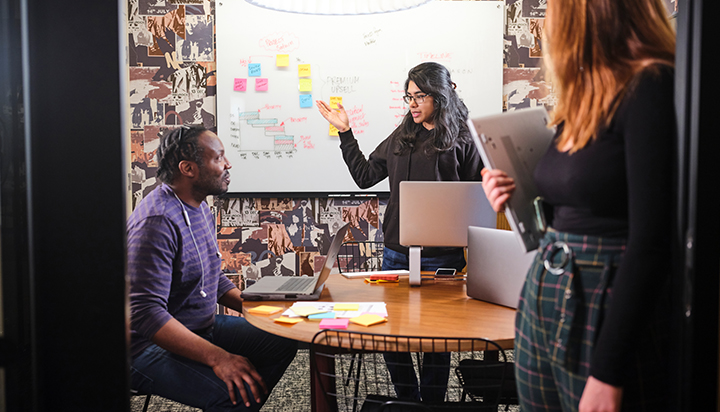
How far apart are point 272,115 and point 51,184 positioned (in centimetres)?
262

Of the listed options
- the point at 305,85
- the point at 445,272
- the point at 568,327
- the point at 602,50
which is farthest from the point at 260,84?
the point at 568,327

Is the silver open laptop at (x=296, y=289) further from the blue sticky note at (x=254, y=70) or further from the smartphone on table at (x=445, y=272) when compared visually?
the blue sticky note at (x=254, y=70)

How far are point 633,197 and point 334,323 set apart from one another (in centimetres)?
92

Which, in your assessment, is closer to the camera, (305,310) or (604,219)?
(604,219)

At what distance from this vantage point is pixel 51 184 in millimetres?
644

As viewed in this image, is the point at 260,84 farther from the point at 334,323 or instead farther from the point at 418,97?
the point at 334,323

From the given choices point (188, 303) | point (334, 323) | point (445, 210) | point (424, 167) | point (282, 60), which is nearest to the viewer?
point (334, 323)

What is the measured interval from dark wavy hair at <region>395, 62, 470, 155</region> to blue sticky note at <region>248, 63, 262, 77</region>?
126 cm

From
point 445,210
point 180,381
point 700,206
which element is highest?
point 700,206

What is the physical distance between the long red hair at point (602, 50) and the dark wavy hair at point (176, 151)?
4.65 feet

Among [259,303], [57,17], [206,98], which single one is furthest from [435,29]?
[57,17]

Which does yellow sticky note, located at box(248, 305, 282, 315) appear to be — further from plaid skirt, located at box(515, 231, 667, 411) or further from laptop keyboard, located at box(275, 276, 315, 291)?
plaid skirt, located at box(515, 231, 667, 411)

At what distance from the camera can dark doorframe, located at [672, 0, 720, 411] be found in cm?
64

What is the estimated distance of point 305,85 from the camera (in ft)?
10.5
